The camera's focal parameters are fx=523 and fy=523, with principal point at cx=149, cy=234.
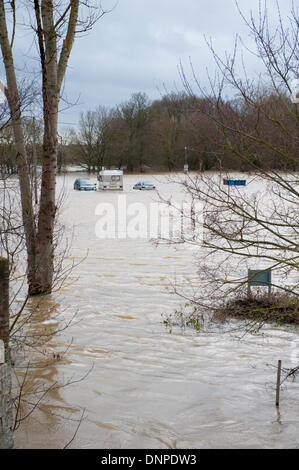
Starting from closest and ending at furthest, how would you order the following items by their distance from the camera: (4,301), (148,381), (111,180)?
1. (4,301)
2. (148,381)
3. (111,180)

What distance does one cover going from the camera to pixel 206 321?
470 inches

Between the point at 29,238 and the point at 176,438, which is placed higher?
the point at 29,238

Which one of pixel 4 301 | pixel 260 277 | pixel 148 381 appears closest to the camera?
pixel 4 301

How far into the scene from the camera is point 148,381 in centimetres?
822

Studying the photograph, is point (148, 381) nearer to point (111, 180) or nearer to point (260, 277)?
point (260, 277)

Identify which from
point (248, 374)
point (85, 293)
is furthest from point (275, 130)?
point (85, 293)

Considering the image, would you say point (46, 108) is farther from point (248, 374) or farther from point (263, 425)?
point (263, 425)

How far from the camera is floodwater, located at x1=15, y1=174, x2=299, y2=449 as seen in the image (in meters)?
6.40

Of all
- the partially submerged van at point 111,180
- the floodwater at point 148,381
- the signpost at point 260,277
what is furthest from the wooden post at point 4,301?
the partially submerged van at point 111,180

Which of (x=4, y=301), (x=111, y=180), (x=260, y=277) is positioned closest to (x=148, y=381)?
(x=260, y=277)

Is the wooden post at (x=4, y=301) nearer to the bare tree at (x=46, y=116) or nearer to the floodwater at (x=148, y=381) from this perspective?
the floodwater at (x=148, y=381)

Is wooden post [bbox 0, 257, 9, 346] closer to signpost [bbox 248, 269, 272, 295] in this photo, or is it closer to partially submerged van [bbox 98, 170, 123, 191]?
signpost [bbox 248, 269, 272, 295]

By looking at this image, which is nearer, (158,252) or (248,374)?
(248,374)
